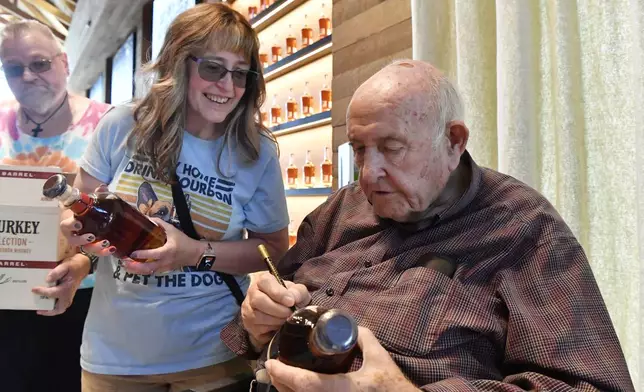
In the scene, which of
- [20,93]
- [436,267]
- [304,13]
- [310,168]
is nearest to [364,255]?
[436,267]

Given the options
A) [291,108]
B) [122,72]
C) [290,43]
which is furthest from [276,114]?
[122,72]

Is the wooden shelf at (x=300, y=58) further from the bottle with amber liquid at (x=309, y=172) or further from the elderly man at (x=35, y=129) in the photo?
the elderly man at (x=35, y=129)

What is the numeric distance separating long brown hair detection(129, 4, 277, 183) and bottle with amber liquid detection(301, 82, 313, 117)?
1.86 meters

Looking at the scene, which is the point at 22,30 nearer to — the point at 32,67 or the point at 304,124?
the point at 32,67

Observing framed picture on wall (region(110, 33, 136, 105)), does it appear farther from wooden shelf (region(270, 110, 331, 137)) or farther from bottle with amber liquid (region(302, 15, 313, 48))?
bottle with amber liquid (region(302, 15, 313, 48))

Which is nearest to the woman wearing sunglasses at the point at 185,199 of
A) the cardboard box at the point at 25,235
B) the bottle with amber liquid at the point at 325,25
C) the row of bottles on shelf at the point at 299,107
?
the cardboard box at the point at 25,235

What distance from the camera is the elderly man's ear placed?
107cm

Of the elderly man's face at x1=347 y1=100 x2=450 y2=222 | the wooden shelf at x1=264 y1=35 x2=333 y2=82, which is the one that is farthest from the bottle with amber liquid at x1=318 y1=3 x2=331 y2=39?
the elderly man's face at x1=347 y1=100 x2=450 y2=222

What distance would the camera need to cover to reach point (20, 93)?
5.44 ft

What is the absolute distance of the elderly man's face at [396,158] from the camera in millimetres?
1017

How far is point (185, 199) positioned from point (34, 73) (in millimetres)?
802

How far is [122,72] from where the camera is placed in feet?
12.3

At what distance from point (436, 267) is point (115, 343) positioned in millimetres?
838

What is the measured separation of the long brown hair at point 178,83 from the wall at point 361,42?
88 cm
